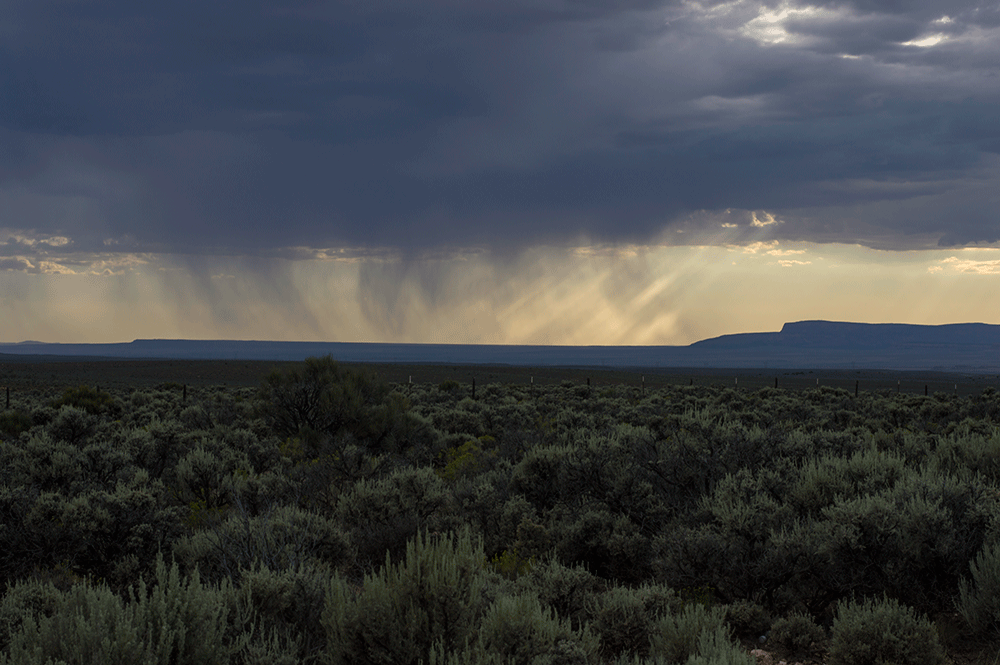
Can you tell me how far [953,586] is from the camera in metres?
7.02

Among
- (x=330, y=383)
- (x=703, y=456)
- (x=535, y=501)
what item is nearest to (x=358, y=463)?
(x=535, y=501)

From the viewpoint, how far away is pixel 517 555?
29.1 feet

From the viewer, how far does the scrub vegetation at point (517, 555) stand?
4.76 meters

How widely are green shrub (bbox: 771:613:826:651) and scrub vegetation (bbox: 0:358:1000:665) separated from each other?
2cm

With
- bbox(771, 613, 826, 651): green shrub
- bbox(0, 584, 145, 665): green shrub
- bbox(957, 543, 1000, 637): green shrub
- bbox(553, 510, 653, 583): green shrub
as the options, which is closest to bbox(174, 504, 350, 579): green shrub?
bbox(0, 584, 145, 665): green shrub

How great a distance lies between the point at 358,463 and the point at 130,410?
1953cm

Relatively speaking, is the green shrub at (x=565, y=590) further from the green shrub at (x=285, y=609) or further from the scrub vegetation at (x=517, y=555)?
the green shrub at (x=285, y=609)

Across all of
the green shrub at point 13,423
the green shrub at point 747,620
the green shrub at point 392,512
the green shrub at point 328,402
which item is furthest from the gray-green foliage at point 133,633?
the green shrub at point 13,423

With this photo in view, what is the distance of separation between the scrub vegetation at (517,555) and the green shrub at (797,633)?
2cm

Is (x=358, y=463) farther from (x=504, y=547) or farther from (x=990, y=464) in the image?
(x=990, y=464)

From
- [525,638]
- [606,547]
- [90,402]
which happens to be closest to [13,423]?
[90,402]

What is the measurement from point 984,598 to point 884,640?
50.4 inches

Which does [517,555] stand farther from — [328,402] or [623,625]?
[328,402]

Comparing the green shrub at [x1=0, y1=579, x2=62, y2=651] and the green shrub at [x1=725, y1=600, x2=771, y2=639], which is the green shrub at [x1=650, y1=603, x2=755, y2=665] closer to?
the green shrub at [x1=725, y1=600, x2=771, y2=639]
